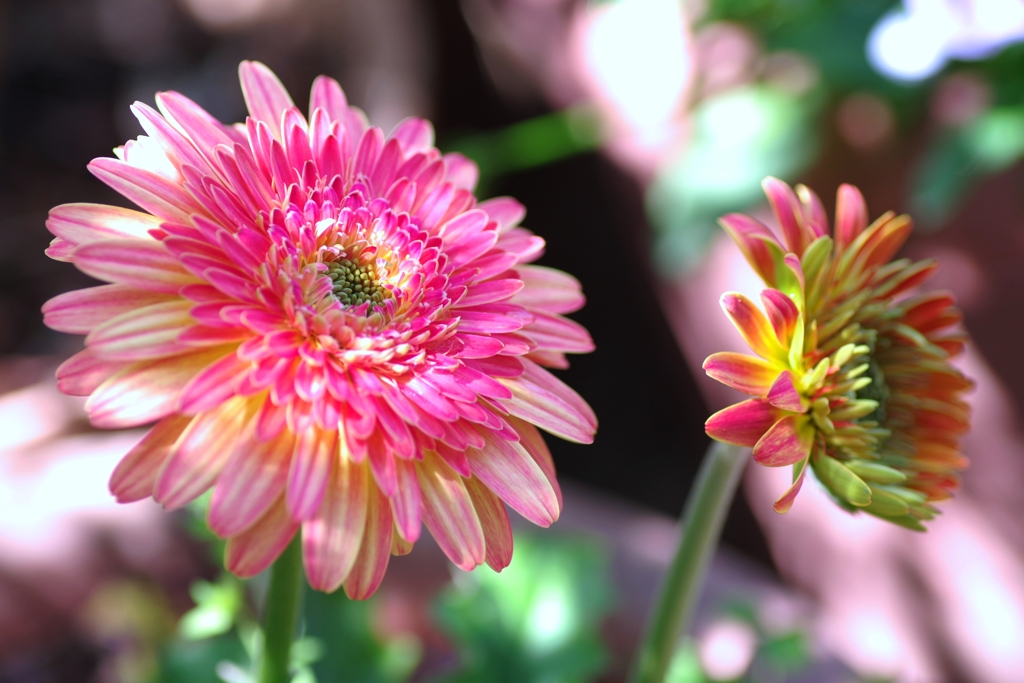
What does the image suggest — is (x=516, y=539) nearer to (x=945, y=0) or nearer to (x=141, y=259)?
(x=141, y=259)

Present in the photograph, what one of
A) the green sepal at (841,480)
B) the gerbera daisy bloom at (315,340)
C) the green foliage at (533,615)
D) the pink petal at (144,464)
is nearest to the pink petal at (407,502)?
the gerbera daisy bloom at (315,340)

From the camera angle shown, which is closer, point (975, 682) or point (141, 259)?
point (141, 259)

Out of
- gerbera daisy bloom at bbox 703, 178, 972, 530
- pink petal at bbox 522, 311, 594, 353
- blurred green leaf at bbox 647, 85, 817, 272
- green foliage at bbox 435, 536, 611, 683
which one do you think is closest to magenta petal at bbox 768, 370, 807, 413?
gerbera daisy bloom at bbox 703, 178, 972, 530

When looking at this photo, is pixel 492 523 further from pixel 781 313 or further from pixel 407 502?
pixel 781 313

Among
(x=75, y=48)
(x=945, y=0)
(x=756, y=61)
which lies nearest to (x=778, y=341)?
(x=945, y=0)

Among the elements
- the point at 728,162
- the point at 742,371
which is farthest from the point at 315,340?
the point at 728,162

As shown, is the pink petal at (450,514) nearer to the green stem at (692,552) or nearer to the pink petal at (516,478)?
the pink petal at (516,478)
